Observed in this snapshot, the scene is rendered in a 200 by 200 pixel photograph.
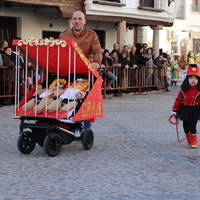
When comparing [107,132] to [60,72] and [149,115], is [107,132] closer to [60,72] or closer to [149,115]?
[60,72]

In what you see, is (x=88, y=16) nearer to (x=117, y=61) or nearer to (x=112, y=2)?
(x=112, y=2)

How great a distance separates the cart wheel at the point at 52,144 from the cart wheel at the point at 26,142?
359 millimetres

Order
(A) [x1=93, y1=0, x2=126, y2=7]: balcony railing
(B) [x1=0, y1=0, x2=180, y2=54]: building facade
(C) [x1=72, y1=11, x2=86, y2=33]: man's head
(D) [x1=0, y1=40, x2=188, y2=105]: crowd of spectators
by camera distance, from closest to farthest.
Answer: (C) [x1=72, y1=11, x2=86, y2=33]: man's head
(D) [x1=0, y1=40, x2=188, y2=105]: crowd of spectators
(B) [x1=0, y1=0, x2=180, y2=54]: building facade
(A) [x1=93, y1=0, x2=126, y2=7]: balcony railing

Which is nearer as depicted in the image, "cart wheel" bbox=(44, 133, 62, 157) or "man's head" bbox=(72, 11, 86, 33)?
"cart wheel" bbox=(44, 133, 62, 157)

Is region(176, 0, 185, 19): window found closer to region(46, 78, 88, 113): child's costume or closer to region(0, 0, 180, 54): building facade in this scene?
region(0, 0, 180, 54): building facade

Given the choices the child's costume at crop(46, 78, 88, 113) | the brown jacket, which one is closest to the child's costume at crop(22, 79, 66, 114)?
the child's costume at crop(46, 78, 88, 113)

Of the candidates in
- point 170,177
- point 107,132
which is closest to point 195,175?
point 170,177

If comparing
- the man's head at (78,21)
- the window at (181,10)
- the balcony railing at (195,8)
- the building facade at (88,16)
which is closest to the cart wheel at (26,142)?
the man's head at (78,21)

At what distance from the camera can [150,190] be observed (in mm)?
6047

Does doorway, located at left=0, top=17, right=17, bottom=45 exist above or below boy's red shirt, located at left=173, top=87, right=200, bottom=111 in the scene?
above

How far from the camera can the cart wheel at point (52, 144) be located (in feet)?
25.5

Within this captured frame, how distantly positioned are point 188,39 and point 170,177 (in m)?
33.8

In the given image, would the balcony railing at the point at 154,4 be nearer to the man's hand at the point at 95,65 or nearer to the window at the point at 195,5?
the window at the point at 195,5

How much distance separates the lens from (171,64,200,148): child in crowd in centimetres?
888
